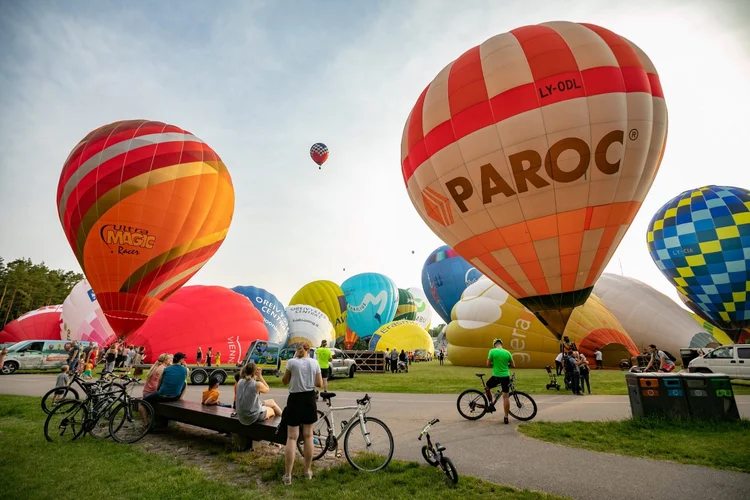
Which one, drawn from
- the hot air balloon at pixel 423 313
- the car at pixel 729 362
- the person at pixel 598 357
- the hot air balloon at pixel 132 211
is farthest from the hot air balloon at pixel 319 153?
the hot air balloon at pixel 423 313

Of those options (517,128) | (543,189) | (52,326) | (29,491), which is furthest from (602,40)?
(52,326)

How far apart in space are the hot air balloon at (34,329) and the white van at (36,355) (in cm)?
1182

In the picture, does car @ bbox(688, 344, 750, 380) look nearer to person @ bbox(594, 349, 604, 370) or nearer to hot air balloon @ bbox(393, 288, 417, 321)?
person @ bbox(594, 349, 604, 370)

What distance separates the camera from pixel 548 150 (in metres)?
11.5

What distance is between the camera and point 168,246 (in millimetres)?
17625

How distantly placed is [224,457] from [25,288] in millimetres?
64652

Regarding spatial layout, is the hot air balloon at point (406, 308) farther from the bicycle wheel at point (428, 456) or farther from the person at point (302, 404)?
the person at point (302, 404)

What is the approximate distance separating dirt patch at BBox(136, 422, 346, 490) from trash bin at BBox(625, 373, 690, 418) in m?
6.63

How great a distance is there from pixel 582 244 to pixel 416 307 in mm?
50312

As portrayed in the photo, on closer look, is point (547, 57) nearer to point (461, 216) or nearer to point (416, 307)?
point (461, 216)

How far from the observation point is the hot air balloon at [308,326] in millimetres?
34531

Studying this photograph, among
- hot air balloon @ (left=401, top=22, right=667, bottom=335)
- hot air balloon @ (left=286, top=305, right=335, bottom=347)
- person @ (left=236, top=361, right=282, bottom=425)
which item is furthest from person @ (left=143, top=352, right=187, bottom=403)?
hot air balloon @ (left=286, top=305, right=335, bottom=347)

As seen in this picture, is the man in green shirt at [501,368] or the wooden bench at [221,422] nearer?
the wooden bench at [221,422]

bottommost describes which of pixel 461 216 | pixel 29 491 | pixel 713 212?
pixel 29 491
